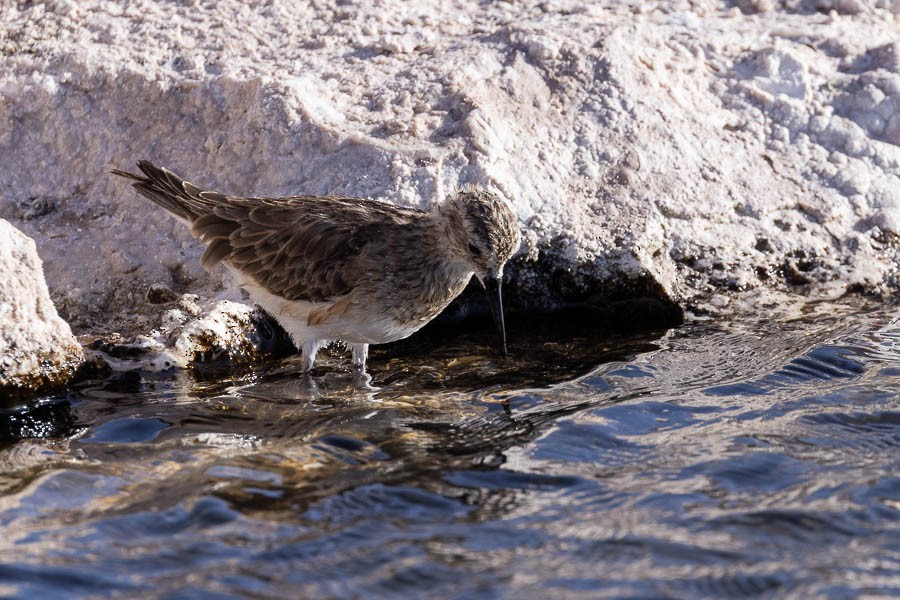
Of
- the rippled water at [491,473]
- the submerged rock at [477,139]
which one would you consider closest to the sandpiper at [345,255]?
the rippled water at [491,473]

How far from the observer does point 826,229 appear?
9.00 metres

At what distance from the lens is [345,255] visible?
7.60 m

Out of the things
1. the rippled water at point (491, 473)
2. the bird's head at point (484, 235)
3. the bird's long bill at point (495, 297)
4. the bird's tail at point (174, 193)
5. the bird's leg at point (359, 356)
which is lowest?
the rippled water at point (491, 473)

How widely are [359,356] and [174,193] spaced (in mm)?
1787

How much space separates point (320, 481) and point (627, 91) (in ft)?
15.5

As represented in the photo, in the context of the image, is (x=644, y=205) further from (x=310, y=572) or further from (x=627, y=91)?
(x=310, y=572)

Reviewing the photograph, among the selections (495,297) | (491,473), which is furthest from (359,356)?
(491,473)

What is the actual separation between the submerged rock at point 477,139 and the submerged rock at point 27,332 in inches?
31.0

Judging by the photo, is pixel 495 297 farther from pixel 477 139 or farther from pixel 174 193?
pixel 174 193

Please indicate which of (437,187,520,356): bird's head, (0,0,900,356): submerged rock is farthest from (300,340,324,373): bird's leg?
(437,187,520,356): bird's head

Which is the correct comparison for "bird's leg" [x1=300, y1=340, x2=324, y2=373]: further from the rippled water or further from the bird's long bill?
the bird's long bill

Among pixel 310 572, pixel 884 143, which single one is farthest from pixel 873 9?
pixel 310 572

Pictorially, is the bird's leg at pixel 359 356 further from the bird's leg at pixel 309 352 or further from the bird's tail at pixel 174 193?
the bird's tail at pixel 174 193

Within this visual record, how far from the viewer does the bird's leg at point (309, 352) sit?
7754 mm
